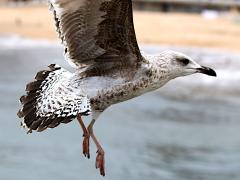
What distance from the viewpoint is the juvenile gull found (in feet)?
15.2

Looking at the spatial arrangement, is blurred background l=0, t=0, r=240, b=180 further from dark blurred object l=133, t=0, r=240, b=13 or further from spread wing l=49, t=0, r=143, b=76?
dark blurred object l=133, t=0, r=240, b=13

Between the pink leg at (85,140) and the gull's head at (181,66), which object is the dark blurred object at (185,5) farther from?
the pink leg at (85,140)

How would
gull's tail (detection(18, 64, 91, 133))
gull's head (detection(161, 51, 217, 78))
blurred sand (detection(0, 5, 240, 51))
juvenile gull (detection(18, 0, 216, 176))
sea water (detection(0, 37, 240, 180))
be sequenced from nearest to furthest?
gull's tail (detection(18, 64, 91, 133)), juvenile gull (detection(18, 0, 216, 176)), gull's head (detection(161, 51, 217, 78)), sea water (detection(0, 37, 240, 180)), blurred sand (detection(0, 5, 240, 51))

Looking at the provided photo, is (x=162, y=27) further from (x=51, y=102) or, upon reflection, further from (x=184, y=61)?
(x=51, y=102)

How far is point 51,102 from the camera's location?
4629 millimetres

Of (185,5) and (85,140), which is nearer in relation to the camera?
(85,140)

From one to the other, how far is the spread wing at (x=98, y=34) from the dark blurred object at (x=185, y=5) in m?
25.3

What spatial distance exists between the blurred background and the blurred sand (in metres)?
0.11

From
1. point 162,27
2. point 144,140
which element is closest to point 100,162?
point 144,140

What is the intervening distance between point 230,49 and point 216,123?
8.82 metres

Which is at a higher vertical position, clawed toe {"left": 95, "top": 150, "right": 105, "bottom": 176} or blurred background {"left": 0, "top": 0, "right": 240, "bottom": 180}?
clawed toe {"left": 95, "top": 150, "right": 105, "bottom": 176}

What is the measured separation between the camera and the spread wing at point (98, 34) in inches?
184

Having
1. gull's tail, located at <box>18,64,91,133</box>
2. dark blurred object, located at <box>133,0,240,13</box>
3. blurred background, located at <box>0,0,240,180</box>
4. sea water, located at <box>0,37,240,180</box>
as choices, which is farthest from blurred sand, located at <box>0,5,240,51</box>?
gull's tail, located at <box>18,64,91,133</box>

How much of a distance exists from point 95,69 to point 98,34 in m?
0.23
